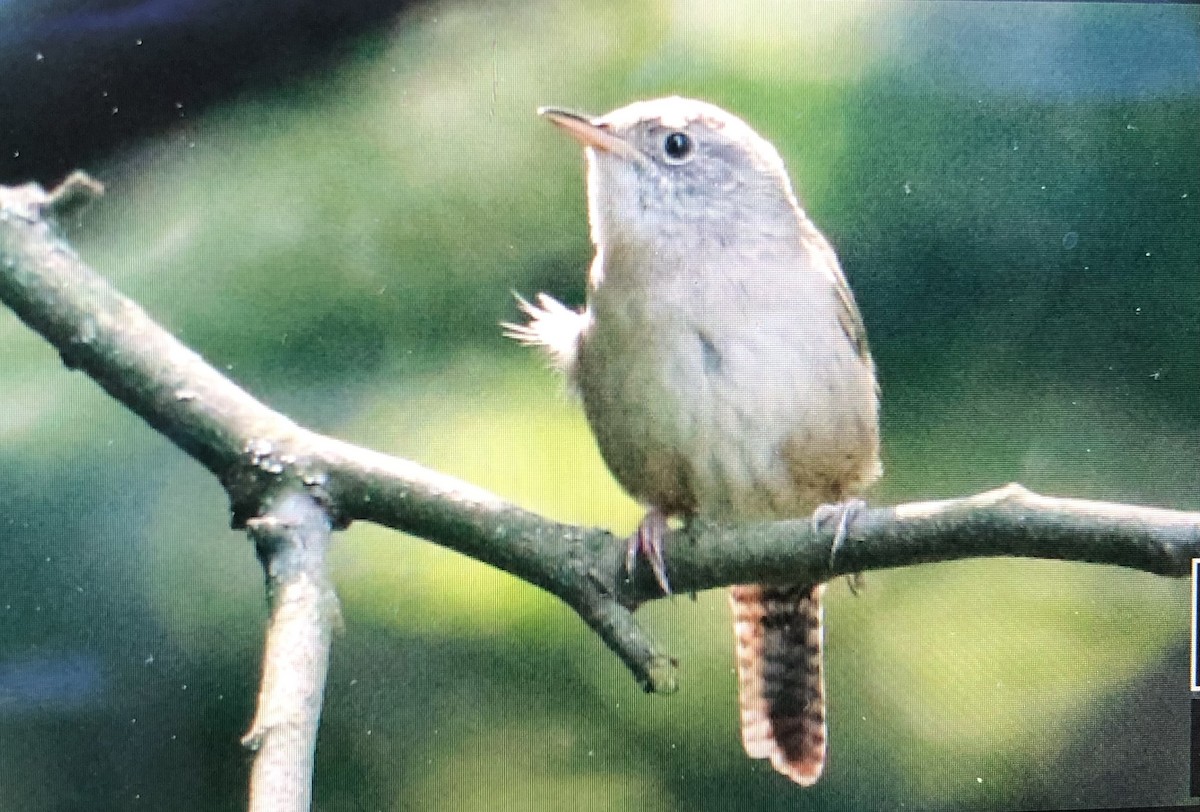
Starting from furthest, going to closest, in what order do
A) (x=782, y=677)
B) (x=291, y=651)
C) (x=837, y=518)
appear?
(x=782, y=677), (x=837, y=518), (x=291, y=651)

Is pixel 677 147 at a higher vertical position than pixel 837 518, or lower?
higher

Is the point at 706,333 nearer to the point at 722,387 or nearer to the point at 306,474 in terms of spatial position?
the point at 722,387

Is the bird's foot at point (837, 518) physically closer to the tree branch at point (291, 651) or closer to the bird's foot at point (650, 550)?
the bird's foot at point (650, 550)

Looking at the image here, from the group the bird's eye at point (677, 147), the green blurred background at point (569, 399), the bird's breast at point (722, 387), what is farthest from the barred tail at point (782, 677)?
the bird's eye at point (677, 147)

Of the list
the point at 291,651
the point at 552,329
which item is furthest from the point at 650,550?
the point at 291,651

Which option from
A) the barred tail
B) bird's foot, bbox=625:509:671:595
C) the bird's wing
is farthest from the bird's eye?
the barred tail

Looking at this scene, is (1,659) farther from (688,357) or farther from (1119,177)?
(1119,177)

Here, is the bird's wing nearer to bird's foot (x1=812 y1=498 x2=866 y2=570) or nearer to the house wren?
the house wren
